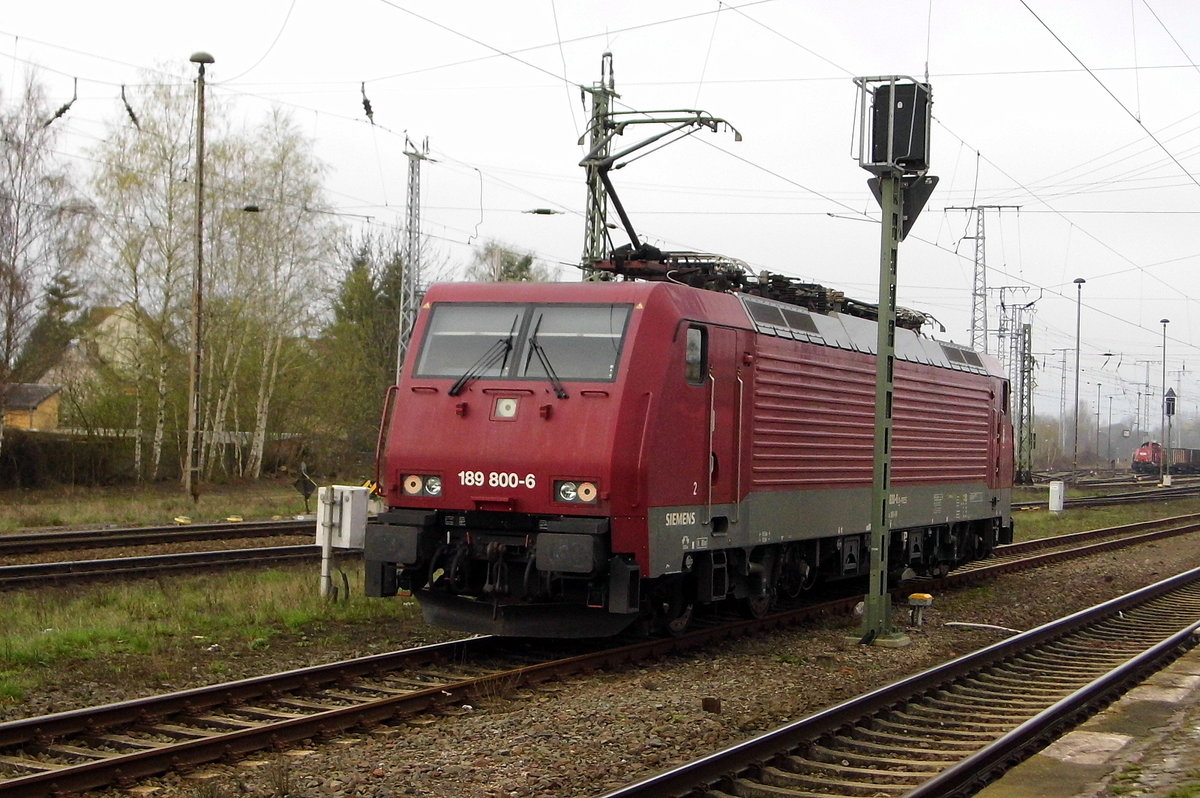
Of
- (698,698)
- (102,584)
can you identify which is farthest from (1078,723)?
(102,584)

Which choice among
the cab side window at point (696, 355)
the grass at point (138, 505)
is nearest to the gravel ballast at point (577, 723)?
the cab side window at point (696, 355)

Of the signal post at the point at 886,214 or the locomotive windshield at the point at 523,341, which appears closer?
the locomotive windshield at the point at 523,341

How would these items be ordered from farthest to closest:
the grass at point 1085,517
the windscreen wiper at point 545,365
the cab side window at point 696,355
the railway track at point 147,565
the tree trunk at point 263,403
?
the tree trunk at point 263,403 < the grass at point 1085,517 < the railway track at point 147,565 < the cab side window at point 696,355 < the windscreen wiper at point 545,365

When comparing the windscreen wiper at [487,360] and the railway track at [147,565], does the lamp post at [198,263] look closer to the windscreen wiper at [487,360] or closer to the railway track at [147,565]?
the railway track at [147,565]

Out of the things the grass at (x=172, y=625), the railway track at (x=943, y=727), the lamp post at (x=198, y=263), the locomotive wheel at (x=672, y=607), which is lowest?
the railway track at (x=943, y=727)

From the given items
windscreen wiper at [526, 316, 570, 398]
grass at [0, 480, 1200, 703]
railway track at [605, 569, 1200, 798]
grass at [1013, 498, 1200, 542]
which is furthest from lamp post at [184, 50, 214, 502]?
railway track at [605, 569, 1200, 798]

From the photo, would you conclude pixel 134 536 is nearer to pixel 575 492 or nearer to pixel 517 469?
pixel 517 469

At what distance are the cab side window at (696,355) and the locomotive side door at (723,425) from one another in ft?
0.24

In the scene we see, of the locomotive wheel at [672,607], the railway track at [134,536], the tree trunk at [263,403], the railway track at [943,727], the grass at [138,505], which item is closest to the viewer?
the railway track at [943,727]

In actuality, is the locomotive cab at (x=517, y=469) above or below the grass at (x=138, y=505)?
above

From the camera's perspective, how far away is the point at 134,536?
69.9 feet

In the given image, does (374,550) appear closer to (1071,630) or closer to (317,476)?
(1071,630)

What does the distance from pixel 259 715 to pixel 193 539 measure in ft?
46.2

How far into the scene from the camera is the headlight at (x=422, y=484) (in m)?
11.3
